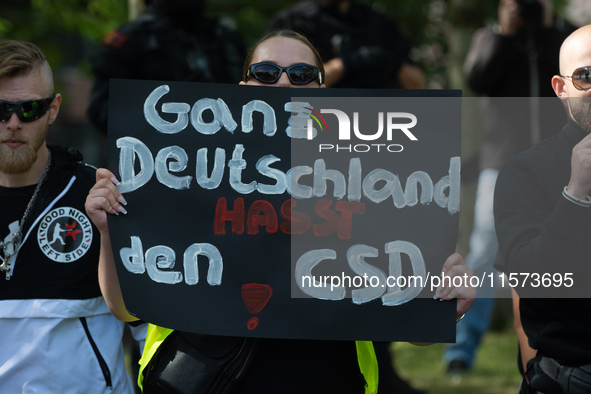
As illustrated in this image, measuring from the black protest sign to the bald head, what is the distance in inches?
15.3

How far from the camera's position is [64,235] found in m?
2.25

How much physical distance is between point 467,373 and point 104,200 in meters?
3.19

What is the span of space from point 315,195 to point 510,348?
3749 millimetres

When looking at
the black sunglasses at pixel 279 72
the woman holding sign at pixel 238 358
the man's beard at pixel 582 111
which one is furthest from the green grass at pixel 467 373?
the black sunglasses at pixel 279 72

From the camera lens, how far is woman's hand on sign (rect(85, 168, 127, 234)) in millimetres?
2004

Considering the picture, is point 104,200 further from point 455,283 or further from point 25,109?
point 455,283

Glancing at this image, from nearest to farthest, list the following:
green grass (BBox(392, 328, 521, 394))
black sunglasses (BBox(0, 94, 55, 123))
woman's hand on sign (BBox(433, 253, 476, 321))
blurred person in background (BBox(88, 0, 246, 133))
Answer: woman's hand on sign (BBox(433, 253, 476, 321)), black sunglasses (BBox(0, 94, 55, 123)), blurred person in background (BBox(88, 0, 246, 133)), green grass (BBox(392, 328, 521, 394))

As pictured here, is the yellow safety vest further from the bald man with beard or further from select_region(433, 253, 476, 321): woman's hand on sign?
the bald man with beard

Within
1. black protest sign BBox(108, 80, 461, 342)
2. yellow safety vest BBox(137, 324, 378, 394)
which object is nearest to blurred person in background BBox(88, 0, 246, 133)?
black protest sign BBox(108, 80, 461, 342)

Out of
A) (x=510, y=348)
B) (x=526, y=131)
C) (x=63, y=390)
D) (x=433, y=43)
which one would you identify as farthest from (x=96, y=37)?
(x=433, y=43)

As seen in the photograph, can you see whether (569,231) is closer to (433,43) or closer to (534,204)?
(534,204)

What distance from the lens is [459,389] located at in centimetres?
411

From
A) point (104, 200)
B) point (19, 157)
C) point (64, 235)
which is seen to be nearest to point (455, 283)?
point (104, 200)

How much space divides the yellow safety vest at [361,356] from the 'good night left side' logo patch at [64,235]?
1.37 feet
